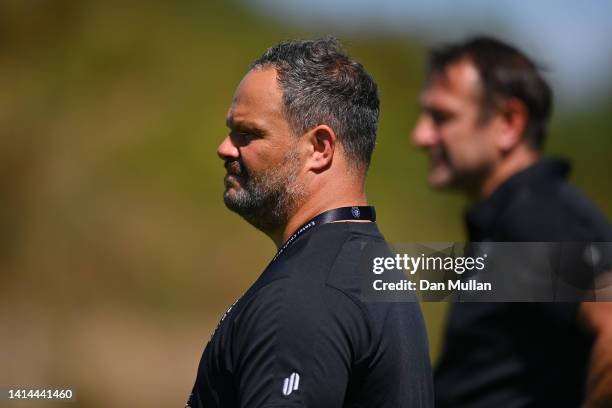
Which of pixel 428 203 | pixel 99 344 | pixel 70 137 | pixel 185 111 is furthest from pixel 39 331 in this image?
pixel 428 203

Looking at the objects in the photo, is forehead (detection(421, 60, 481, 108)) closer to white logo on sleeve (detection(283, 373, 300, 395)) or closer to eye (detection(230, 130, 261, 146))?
eye (detection(230, 130, 261, 146))

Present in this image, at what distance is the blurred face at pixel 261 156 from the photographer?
2.39m

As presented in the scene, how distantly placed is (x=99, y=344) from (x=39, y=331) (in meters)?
0.58

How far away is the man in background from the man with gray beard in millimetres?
1064

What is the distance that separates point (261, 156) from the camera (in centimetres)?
241

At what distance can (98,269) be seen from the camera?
9906 mm

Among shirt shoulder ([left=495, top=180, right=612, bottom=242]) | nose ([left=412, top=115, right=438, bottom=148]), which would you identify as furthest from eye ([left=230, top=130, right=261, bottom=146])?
nose ([left=412, top=115, right=438, bottom=148])

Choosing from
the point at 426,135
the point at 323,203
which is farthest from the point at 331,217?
the point at 426,135

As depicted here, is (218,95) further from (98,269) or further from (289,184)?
(289,184)

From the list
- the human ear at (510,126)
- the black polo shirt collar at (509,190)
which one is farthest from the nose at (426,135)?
the black polo shirt collar at (509,190)

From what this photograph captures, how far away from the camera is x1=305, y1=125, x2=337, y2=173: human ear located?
238 centimetres

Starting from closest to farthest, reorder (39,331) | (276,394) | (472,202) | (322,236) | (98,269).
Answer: (276,394), (322,236), (472,202), (39,331), (98,269)

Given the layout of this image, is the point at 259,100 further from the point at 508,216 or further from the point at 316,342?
the point at 508,216

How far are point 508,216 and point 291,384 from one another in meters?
1.72
